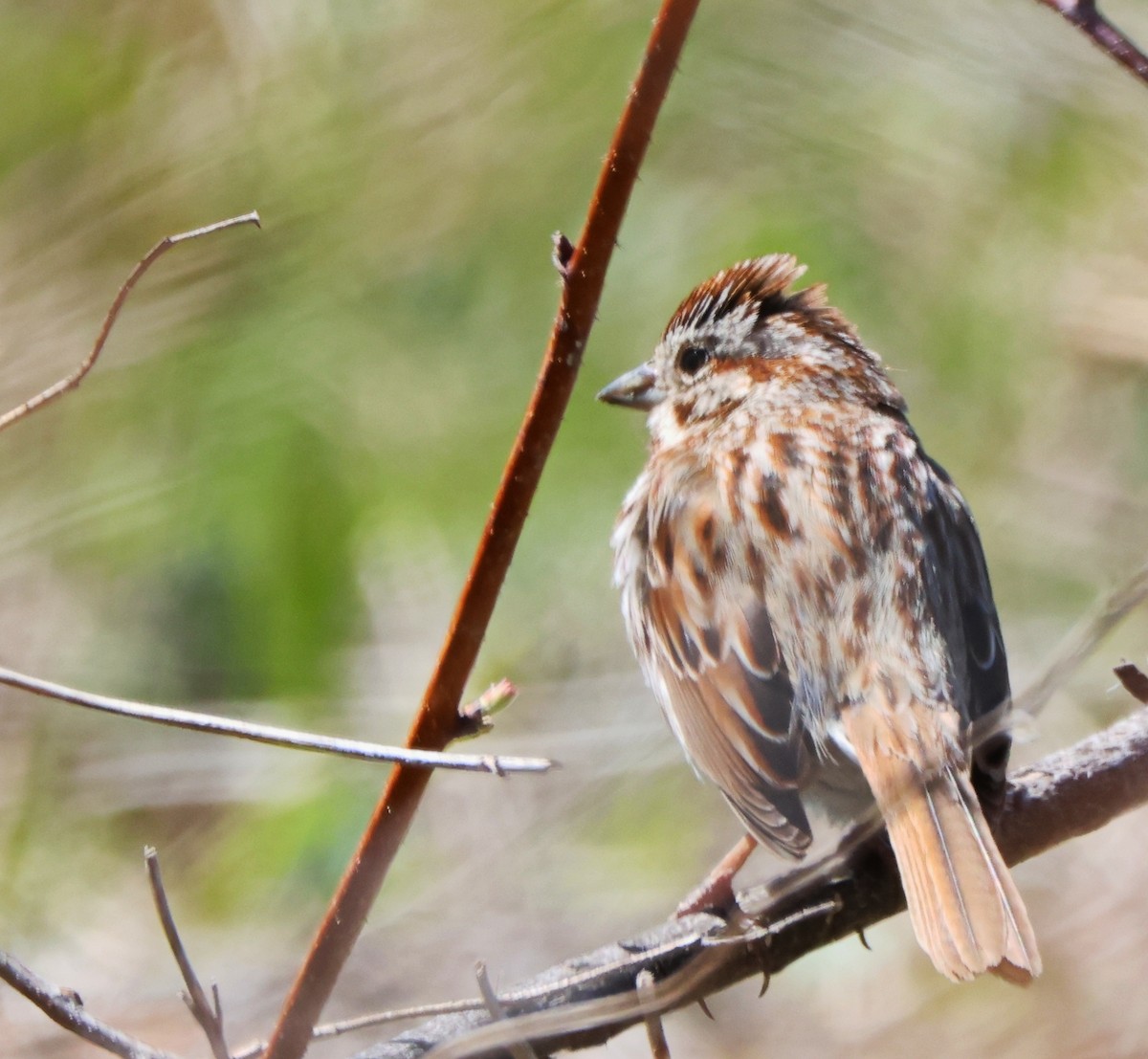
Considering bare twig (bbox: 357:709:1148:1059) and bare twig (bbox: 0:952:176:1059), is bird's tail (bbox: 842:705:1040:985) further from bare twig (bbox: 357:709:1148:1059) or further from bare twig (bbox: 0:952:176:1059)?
bare twig (bbox: 0:952:176:1059)

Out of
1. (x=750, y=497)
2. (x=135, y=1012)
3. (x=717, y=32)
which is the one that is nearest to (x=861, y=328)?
(x=717, y=32)

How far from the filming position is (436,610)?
4.03 m

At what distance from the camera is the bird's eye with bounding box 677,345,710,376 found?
3.17 metres

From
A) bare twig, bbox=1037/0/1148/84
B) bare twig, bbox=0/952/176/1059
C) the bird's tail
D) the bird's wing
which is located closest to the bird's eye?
the bird's wing

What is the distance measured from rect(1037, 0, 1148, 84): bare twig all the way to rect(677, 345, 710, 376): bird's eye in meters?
1.69

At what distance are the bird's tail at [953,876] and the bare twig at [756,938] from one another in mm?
104

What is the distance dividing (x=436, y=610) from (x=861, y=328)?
1305mm

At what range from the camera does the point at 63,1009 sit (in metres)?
1.45

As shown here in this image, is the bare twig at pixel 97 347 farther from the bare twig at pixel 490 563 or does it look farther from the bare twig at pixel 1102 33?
the bare twig at pixel 1102 33

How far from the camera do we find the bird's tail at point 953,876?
6.81ft

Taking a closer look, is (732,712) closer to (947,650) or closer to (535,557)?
(947,650)

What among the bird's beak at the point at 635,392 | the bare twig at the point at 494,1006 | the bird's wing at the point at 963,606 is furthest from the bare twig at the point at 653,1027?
the bird's beak at the point at 635,392

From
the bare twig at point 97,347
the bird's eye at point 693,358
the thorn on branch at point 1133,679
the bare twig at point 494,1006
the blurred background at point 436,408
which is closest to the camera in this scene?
the bare twig at point 494,1006

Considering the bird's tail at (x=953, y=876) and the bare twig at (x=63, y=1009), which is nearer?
the bare twig at (x=63, y=1009)
